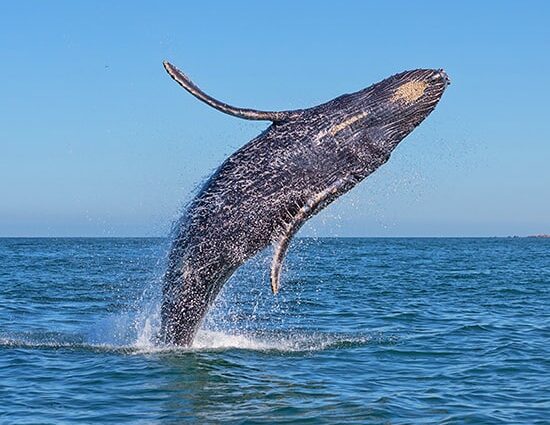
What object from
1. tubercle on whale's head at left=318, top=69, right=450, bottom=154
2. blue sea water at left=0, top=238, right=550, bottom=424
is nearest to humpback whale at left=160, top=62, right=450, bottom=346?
tubercle on whale's head at left=318, top=69, right=450, bottom=154

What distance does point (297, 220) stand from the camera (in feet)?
45.3

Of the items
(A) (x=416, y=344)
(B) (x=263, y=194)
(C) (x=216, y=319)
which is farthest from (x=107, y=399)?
(C) (x=216, y=319)

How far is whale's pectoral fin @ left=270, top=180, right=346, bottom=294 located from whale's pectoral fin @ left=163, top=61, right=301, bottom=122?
1.28 metres

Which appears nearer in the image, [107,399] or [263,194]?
[107,399]

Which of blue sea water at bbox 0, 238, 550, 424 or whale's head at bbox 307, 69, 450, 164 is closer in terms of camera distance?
blue sea water at bbox 0, 238, 550, 424

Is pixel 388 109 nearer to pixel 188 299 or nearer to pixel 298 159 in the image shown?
pixel 298 159

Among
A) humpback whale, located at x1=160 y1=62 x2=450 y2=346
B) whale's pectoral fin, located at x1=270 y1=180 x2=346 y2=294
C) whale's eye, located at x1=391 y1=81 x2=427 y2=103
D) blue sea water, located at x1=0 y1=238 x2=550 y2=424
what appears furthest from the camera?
whale's pectoral fin, located at x1=270 y1=180 x2=346 y2=294

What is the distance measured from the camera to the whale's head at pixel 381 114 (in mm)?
13250

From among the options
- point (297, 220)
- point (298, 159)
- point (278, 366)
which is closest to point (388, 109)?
point (298, 159)

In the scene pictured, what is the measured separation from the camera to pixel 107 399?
42.4 ft

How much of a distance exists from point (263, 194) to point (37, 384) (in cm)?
463

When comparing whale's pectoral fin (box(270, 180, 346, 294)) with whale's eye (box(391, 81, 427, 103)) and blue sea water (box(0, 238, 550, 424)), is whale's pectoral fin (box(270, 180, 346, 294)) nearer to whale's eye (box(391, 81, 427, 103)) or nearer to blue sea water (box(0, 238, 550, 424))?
whale's eye (box(391, 81, 427, 103))

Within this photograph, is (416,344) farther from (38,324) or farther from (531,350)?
(38,324)

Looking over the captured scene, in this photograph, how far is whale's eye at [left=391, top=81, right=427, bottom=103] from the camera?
1323 centimetres
